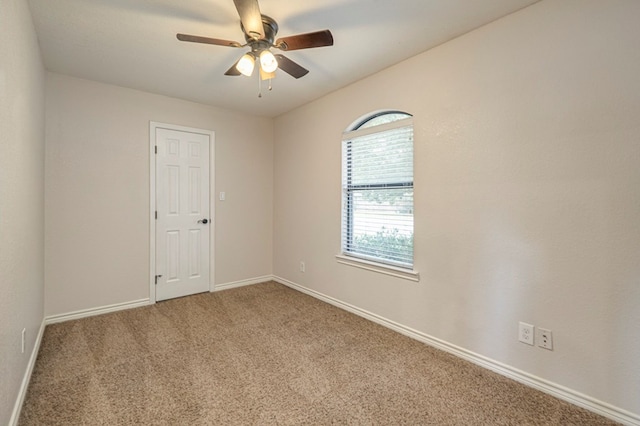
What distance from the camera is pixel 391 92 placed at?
2680mm

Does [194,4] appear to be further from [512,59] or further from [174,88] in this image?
[512,59]

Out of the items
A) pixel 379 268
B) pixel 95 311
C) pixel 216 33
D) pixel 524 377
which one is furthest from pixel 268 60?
pixel 95 311

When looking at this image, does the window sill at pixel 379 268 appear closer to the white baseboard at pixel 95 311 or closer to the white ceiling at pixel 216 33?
the white ceiling at pixel 216 33

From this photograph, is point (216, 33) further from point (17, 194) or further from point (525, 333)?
point (525, 333)

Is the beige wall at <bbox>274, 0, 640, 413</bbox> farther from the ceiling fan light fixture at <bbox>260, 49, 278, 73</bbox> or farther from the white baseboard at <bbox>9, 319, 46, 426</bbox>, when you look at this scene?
the white baseboard at <bbox>9, 319, 46, 426</bbox>

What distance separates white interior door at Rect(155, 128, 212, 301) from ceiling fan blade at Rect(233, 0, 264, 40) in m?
2.21

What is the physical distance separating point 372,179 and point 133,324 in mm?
2729

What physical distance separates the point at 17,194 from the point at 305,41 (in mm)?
1904

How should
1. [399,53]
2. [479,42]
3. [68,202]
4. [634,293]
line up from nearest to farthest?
[634,293]
[479,42]
[399,53]
[68,202]

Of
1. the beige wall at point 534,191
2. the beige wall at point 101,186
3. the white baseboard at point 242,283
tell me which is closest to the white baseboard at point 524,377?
the beige wall at point 534,191

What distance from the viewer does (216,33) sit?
2.18 m

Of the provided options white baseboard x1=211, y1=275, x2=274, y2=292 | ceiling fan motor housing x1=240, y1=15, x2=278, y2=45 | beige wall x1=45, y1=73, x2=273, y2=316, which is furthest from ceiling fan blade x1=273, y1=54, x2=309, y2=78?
white baseboard x1=211, y1=275, x2=274, y2=292

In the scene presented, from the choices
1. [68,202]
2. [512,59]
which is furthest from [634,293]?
[68,202]

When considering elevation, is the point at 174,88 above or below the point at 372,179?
above
